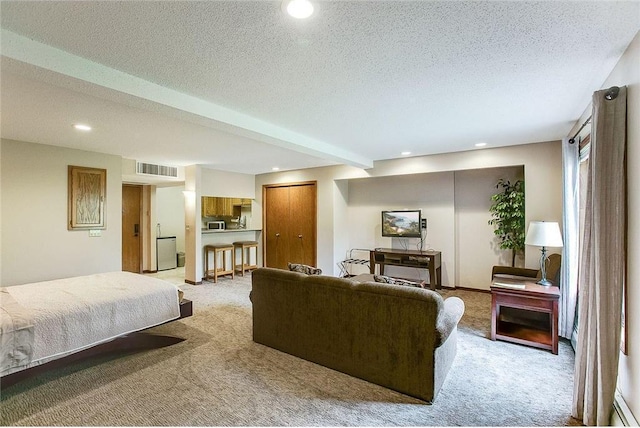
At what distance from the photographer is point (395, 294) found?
2338mm

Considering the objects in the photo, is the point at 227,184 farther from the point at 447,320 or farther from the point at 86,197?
the point at 447,320

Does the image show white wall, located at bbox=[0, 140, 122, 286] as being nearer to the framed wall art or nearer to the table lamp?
the framed wall art

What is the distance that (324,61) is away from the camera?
189 cm

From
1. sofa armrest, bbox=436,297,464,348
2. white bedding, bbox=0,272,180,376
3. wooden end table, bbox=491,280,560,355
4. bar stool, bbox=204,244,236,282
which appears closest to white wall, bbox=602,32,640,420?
sofa armrest, bbox=436,297,464,348

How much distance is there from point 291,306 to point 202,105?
78.0 inches

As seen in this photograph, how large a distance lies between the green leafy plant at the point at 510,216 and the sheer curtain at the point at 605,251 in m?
2.79

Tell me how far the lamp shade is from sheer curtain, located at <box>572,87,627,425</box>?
1.30 meters

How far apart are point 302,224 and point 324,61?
15.9 ft

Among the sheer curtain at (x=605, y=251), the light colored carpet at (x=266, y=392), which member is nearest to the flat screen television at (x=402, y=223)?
the light colored carpet at (x=266, y=392)

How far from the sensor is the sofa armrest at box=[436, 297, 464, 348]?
217 cm

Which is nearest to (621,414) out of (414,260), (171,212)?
(414,260)

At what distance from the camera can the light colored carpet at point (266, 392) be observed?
6.59 feet

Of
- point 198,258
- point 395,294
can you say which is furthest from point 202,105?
point 198,258

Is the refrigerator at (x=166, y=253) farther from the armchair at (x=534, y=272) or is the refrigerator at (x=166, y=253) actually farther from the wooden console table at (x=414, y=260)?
the armchair at (x=534, y=272)
